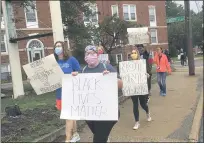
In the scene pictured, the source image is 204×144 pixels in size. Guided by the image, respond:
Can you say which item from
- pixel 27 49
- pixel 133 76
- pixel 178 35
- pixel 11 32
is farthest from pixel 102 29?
pixel 178 35

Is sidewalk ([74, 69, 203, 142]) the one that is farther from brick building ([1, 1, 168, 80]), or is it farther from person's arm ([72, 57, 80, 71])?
brick building ([1, 1, 168, 80])

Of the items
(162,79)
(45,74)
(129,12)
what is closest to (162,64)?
(162,79)

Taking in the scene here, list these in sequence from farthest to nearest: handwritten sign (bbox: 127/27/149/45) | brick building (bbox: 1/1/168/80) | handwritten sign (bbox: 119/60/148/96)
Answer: brick building (bbox: 1/1/168/80) → handwritten sign (bbox: 127/27/149/45) → handwritten sign (bbox: 119/60/148/96)

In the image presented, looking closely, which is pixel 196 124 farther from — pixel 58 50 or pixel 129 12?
pixel 129 12

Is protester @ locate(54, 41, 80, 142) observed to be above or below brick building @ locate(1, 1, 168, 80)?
below

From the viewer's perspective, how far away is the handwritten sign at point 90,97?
4.99 metres

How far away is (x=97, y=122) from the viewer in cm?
502

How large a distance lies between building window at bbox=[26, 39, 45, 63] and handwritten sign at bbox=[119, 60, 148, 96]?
2704 cm

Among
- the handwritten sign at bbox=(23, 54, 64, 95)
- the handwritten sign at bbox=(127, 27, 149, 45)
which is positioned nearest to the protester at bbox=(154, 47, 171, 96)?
the handwritten sign at bbox=(127, 27, 149, 45)

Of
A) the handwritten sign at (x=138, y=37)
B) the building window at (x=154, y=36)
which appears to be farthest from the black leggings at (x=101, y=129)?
the building window at (x=154, y=36)

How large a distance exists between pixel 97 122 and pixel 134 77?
132 inches

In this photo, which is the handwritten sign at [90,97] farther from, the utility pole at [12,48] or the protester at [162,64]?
the utility pole at [12,48]

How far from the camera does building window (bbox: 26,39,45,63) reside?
35119mm

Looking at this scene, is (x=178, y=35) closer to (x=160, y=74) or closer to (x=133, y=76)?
(x=160, y=74)
